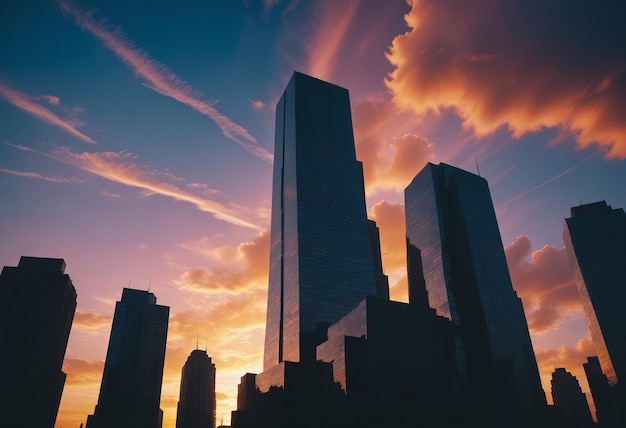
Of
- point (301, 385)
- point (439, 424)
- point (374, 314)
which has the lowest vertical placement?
point (439, 424)

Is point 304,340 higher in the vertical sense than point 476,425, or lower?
higher

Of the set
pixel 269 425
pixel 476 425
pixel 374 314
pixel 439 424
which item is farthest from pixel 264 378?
pixel 476 425

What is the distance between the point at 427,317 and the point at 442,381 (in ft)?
76.9

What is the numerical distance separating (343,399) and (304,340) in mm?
54706

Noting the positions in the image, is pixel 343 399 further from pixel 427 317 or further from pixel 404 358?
pixel 427 317

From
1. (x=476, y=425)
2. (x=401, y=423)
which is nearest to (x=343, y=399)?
(x=401, y=423)

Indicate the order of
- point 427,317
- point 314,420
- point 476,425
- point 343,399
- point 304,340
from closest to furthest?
point 343,399
point 314,420
point 427,317
point 476,425
point 304,340

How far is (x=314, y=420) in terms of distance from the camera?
155500 mm

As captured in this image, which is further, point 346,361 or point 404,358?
point 404,358

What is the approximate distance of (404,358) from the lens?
15875cm

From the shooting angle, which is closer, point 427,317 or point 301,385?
point 301,385

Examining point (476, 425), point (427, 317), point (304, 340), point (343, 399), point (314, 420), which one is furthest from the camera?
point (304, 340)

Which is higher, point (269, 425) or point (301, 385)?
point (301, 385)

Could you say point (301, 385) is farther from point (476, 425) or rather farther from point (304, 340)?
point (476, 425)
